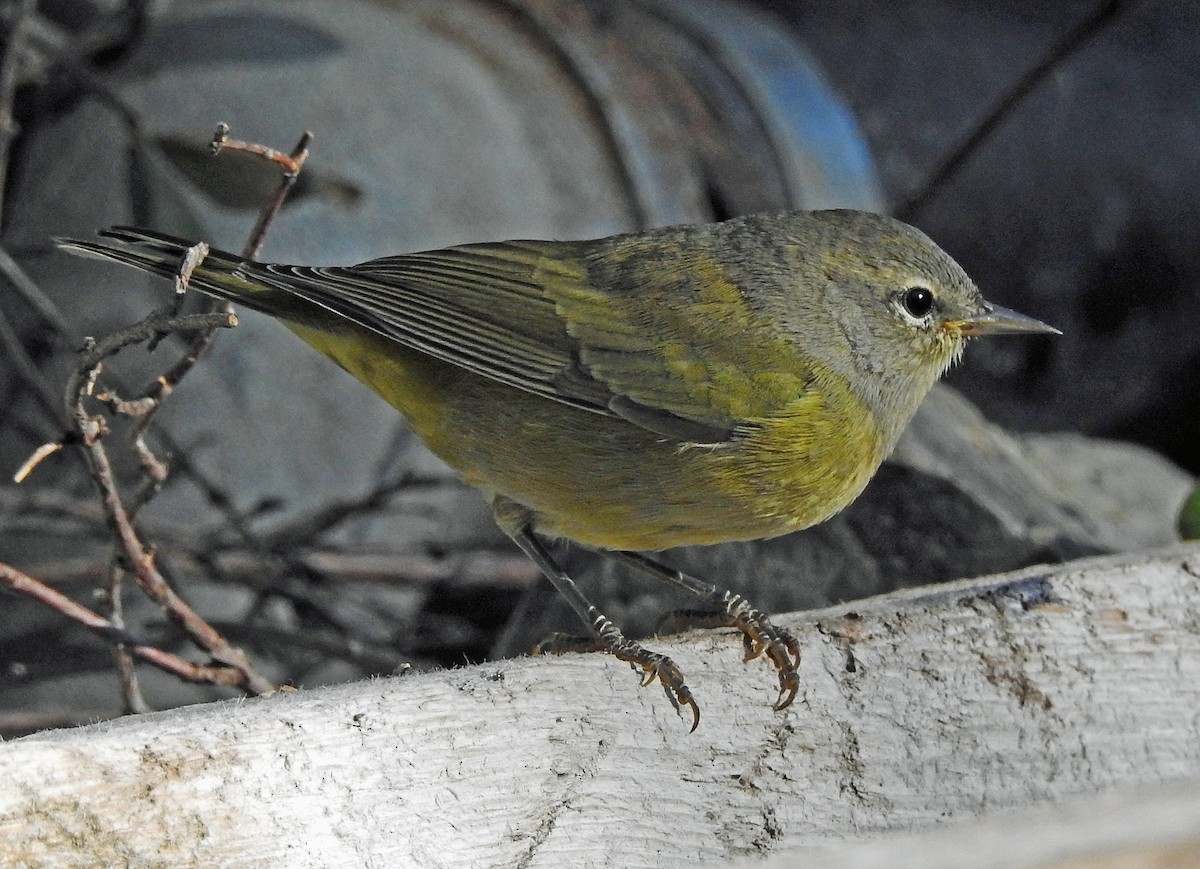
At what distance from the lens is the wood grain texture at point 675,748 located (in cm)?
197

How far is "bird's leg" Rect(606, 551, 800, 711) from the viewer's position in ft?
8.10

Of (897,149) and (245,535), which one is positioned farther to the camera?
(897,149)

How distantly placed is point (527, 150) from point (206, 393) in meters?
1.25

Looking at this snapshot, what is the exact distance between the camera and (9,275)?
321 cm

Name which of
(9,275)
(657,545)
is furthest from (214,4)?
(657,545)

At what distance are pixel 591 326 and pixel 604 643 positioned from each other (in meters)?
0.73

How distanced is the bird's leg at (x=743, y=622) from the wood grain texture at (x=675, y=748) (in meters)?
0.03

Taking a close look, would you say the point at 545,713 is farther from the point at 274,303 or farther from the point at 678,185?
the point at 678,185

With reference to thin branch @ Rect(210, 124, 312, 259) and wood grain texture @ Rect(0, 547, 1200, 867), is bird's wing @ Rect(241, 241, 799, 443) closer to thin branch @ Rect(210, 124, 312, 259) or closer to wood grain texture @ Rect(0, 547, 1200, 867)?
thin branch @ Rect(210, 124, 312, 259)

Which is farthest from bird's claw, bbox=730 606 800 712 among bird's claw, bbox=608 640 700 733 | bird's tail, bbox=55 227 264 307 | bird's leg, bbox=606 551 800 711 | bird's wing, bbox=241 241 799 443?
bird's tail, bbox=55 227 264 307

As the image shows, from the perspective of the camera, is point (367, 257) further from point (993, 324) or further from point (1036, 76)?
point (1036, 76)

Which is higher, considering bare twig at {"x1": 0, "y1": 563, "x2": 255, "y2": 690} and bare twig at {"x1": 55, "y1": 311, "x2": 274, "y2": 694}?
bare twig at {"x1": 55, "y1": 311, "x2": 274, "y2": 694}

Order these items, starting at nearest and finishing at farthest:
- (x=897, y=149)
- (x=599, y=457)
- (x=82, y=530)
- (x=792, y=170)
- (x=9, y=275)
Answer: (x=599, y=457), (x=9, y=275), (x=82, y=530), (x=792, y=170), (x=897, y=149)

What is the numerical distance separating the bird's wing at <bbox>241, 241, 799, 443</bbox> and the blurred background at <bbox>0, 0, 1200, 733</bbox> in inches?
24.7
